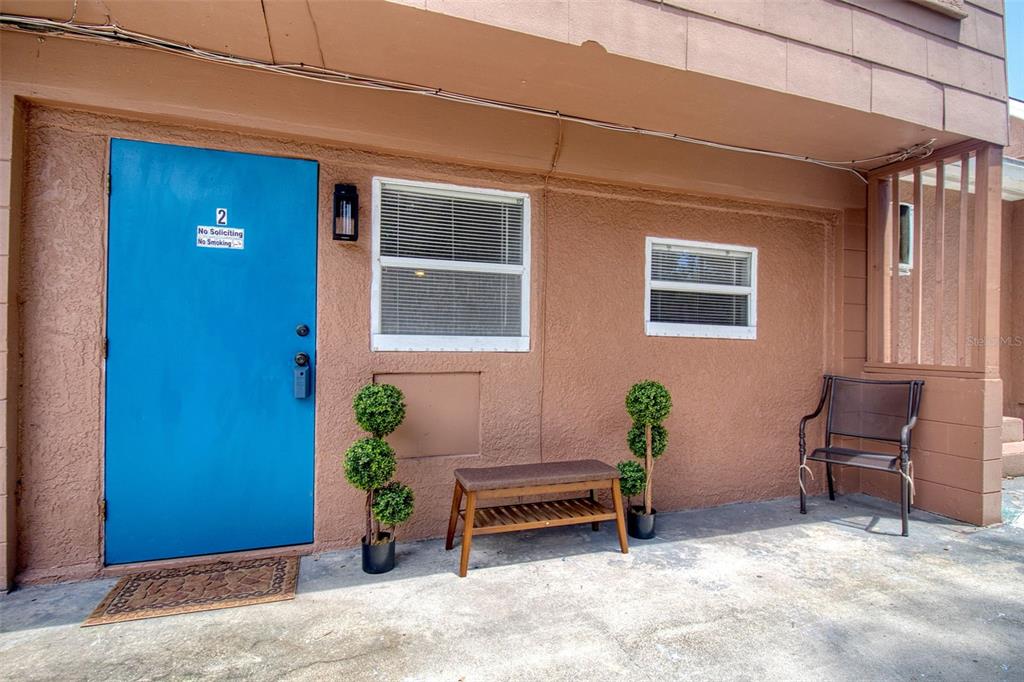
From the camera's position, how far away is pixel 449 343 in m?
3.33

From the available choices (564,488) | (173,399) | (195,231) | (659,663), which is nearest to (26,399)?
(173,399)

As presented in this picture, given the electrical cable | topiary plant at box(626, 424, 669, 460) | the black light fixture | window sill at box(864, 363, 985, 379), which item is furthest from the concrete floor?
the electrical cable

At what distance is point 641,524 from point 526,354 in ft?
4.28

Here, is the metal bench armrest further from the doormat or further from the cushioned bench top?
the doormat

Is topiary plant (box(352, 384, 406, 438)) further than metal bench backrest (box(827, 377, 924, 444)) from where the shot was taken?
No

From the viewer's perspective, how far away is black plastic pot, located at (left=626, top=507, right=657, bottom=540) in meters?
3.31

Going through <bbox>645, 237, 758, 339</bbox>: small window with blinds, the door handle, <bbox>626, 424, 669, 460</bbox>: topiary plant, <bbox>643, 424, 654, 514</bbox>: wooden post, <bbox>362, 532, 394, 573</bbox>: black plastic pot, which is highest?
<bbox>645, 237, 758, 339</bbox>: small window with blinds

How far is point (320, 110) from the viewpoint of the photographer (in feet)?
9.66

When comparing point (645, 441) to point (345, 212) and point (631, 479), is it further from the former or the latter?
point (345, 212)

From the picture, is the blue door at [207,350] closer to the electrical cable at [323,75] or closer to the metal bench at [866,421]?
the electrical cable at [323,75]

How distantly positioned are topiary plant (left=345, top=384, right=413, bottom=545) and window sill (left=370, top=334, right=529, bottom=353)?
393 mm

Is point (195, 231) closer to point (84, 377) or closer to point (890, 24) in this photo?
point (84, 377)

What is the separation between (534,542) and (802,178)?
3.44 meters

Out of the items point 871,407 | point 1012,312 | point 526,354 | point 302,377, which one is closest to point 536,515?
point 526,354
